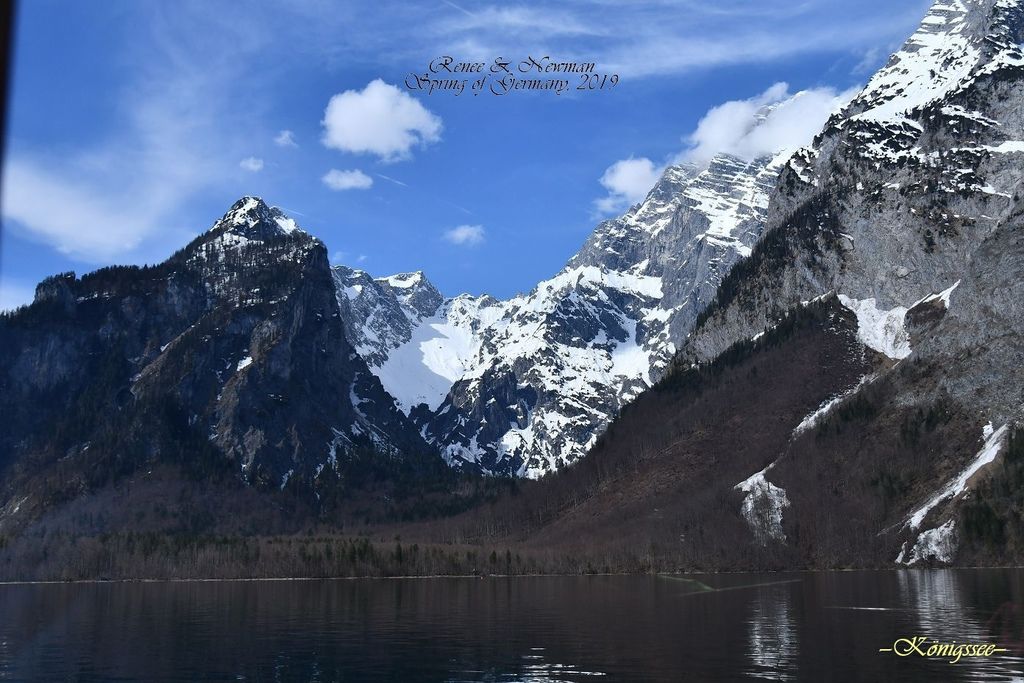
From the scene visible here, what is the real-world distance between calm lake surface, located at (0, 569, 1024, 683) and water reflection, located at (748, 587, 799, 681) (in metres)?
0.22

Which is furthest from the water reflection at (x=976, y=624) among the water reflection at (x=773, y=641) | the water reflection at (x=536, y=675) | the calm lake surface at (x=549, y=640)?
the water reflection at (x=536, y=675)

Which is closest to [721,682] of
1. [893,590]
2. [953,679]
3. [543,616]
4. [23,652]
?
[953,679]

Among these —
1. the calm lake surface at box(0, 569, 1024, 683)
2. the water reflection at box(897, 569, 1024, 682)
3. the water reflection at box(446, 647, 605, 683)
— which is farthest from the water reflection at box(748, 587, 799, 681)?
the water reflection at box(446, 647, 605, 683)

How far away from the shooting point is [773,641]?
11300 centimetres

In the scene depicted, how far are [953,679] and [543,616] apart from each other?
84931 mm

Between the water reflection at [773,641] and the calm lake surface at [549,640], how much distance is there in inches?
8.5

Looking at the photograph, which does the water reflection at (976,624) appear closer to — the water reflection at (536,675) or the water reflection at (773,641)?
the water reflection at (773,641)

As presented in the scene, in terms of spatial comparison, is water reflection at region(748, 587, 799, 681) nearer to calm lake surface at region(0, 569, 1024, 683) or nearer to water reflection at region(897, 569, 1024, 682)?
calm lake surface at region(0, 569, 1024, 683)

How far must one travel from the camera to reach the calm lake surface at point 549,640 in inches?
3698

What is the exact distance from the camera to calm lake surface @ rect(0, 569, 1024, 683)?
308ft

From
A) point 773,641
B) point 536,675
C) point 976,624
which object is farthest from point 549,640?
point 976,624

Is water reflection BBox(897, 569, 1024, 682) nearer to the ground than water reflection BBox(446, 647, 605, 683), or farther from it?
farther from it

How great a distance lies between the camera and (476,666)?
332 feet

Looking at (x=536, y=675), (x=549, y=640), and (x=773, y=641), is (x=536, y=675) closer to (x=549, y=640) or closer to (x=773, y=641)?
Result: (x=549, y=640)
